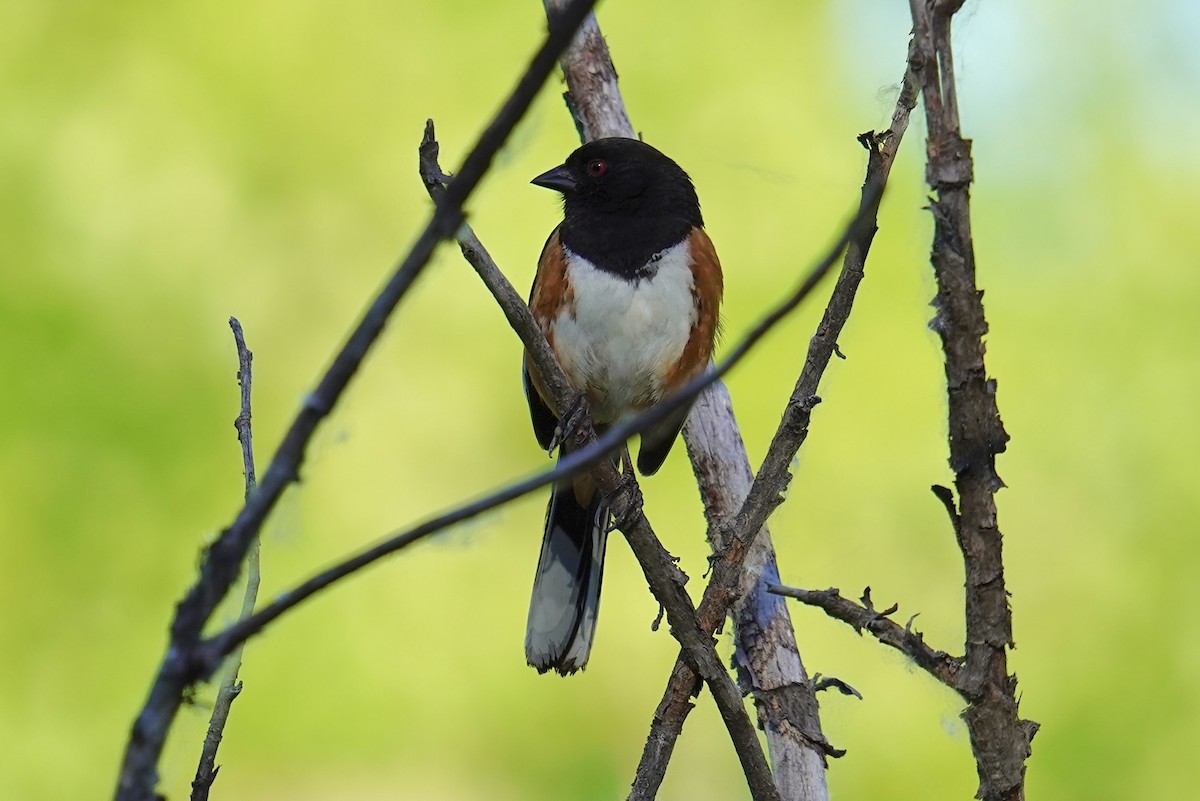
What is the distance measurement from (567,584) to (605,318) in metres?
0.46

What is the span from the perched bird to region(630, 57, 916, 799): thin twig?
2.45 feet

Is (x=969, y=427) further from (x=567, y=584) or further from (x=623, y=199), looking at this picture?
(x=623, y=199)

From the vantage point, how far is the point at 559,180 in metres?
2.55

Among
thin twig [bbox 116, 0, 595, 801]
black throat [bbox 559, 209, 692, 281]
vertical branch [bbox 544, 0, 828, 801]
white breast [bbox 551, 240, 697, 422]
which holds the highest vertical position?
black throat [bbox 559, 209, 692, 281]

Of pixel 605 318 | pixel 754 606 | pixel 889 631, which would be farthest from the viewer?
pixel 605 318

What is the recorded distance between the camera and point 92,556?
10.4 feet

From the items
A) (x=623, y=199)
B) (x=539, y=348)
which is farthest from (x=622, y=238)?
(x=539, y=348)

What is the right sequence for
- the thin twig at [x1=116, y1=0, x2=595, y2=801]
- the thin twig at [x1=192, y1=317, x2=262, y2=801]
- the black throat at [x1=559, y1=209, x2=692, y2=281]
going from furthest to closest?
the black throat at [x1=559, y1=209, x2=692, y2=281] < the thin twig at [x1=192, y1=317, x2=262, y2=801] < the thin twig at [x1=116, y1=0, x2=595, y2=801]

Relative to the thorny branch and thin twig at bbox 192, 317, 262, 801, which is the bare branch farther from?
thin twig at bbox 192, 317, 262, 801

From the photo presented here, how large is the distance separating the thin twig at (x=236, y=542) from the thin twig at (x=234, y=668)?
1.24 feet

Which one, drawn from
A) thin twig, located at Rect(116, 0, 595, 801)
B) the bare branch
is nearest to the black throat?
the bare branch

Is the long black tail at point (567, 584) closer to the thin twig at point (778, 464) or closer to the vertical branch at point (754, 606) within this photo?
the vertical branch at point (754, 606)

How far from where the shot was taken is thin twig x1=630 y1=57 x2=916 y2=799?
4.33 feet

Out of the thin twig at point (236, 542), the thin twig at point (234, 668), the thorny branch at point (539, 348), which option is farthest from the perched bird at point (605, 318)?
the thin twig at point (236, 542)
